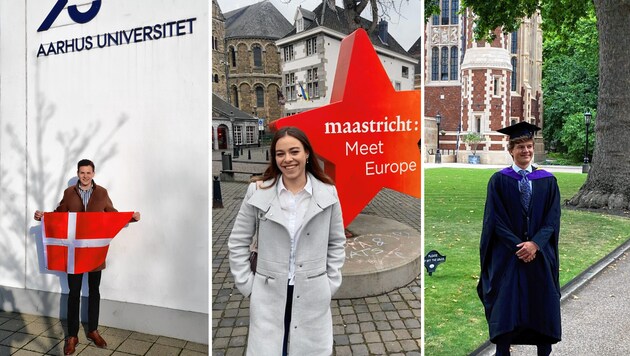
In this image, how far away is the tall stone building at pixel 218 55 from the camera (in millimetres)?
2870

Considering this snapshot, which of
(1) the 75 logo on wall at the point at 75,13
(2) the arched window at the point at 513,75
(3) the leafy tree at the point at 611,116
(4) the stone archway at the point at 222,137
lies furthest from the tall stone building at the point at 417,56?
(2) the arched window at the point at 513,75

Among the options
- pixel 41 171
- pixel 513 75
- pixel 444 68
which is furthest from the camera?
pixel 513 75

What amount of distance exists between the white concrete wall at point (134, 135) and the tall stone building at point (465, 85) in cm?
3443

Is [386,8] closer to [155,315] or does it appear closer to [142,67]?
[142,67]

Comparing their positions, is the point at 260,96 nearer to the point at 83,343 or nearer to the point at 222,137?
the point at 222,137

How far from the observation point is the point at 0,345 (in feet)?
14.2

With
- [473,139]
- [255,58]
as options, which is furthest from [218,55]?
[473,139]

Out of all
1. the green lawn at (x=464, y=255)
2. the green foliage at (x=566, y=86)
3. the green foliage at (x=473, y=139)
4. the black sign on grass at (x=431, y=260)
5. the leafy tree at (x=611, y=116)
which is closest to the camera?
the black sign on grass at (x=431, y=260)

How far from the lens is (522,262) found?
3252 mm

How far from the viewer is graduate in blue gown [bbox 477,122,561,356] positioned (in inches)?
127

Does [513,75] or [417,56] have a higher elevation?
[513,75]

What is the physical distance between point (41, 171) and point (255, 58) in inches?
99.5

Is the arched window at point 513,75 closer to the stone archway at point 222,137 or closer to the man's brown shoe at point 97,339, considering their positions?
the man's brown shoe at point 97,339

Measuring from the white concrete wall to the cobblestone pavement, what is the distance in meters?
0.97
